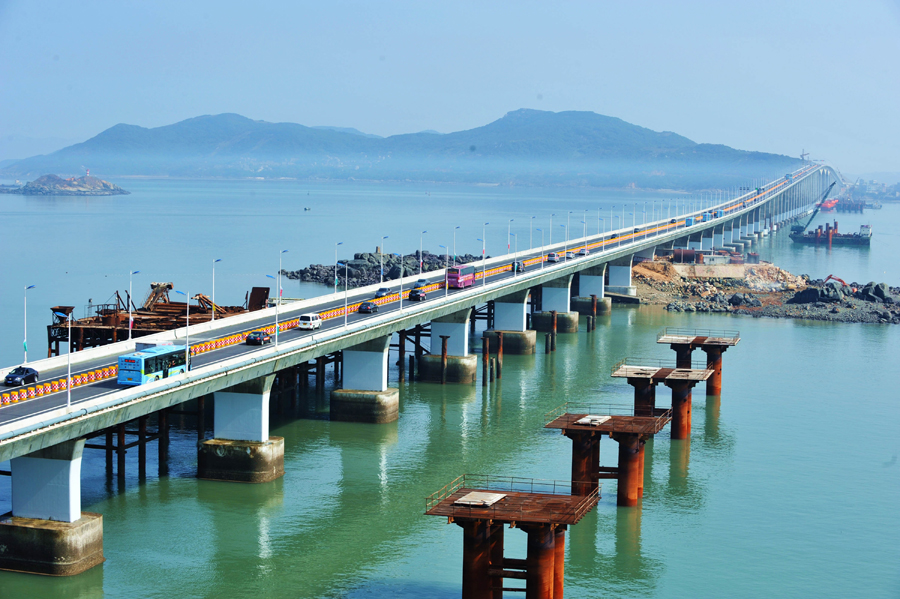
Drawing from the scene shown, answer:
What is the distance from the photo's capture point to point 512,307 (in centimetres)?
10706

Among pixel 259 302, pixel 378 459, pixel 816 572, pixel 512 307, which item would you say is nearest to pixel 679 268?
pixel 512 307

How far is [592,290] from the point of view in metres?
139

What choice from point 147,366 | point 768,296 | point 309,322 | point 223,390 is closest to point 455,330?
point 309,322

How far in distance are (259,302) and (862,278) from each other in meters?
142

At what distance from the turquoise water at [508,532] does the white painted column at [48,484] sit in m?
2.81

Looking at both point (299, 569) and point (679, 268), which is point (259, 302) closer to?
point (299, 569)

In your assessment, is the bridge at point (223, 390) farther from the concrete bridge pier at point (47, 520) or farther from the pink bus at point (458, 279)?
the pink bus at point (458, 279)

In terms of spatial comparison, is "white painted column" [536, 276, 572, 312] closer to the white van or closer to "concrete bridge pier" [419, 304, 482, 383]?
"concrete bridge pier" [419, 304, 482, 383]

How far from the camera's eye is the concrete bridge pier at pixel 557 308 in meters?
121

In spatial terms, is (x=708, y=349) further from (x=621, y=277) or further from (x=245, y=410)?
(x=621, y=277)

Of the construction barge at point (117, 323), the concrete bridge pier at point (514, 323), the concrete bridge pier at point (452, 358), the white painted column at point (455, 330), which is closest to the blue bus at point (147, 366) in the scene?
the construction barge at point (117, 323)

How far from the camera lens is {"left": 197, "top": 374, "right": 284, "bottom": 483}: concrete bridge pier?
2339 inches

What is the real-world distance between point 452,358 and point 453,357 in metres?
0.13

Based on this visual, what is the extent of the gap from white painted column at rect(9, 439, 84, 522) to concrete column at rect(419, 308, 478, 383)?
4583 cm
